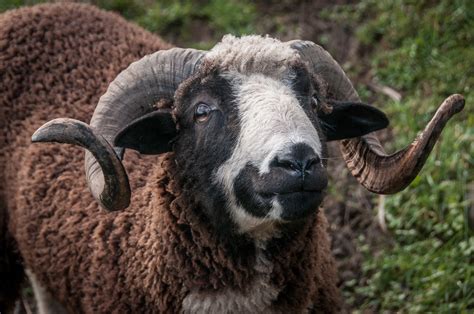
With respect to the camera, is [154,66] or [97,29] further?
[97,29]

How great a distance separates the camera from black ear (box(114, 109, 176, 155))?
4750 mm

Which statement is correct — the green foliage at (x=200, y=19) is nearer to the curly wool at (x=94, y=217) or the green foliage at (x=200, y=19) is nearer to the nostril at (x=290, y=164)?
the curly wool at (x=94, y=217)

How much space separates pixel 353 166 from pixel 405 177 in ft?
1.89

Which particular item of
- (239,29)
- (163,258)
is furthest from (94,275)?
(239,29)

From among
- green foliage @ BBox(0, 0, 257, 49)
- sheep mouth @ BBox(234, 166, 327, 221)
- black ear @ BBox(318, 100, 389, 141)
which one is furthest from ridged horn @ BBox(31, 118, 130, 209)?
green foliage @ BBox(0, 0, 257, 49)

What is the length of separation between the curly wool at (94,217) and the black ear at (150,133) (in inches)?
4.4

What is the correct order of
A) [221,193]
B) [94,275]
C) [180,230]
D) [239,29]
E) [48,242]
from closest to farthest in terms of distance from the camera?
1. [221,193]
2. [180,230]
3. [94,275]
4. [48,242]
5. [239,29]

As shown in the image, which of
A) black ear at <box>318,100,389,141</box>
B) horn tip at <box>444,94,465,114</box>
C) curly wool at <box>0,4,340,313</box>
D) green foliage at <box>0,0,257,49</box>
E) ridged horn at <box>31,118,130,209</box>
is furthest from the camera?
green foliage at <box>0,0,257,49</box>

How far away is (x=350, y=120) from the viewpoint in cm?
518

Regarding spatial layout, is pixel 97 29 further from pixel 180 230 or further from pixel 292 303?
pixel 292 303

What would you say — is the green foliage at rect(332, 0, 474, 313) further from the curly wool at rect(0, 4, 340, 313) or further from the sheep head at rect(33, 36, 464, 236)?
the sheep head at rect(33, 36, 464, 236)

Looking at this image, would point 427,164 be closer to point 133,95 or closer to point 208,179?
point 208,179

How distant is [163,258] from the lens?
4.93 meters

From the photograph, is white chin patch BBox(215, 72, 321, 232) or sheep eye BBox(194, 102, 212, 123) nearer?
white chin patch BBox(215, 72, 321, 232)
